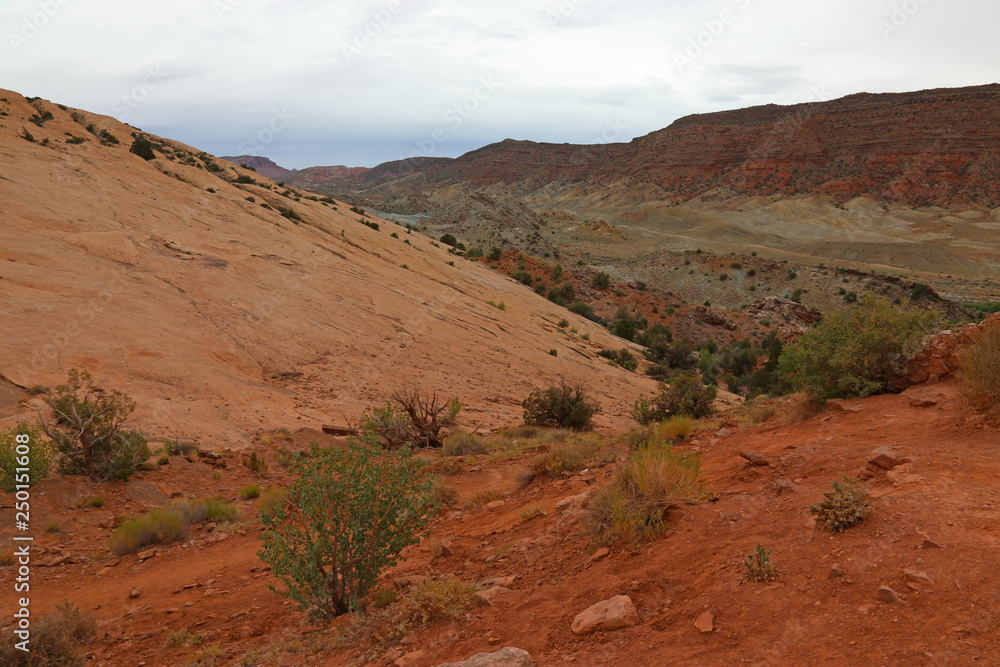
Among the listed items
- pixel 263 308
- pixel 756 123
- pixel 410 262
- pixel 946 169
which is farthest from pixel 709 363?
pixel 756 123

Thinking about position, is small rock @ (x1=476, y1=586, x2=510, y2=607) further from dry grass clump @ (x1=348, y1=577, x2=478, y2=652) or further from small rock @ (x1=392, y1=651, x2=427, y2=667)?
small rock @ (x1=392, y1=651, x2=427, y2=667)

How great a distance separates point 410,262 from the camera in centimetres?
2436

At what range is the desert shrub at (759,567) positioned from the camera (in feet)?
12.9

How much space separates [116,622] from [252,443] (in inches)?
188

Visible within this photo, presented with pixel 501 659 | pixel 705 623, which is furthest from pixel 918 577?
pixel 501 659

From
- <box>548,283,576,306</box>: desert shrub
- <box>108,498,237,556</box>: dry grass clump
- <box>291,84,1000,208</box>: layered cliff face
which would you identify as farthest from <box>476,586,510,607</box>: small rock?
<box>291,84,1000,208</box>: layered cliff face

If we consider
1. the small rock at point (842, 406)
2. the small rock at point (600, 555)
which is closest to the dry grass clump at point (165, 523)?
the small rock at point (600, 555)

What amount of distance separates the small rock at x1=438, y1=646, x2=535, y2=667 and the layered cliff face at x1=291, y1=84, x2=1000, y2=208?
120 m

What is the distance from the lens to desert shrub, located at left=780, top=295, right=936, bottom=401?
27.4 ft

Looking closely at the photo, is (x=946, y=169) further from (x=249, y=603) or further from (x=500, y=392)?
(x=249, y=603)

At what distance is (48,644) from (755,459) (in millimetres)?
6865

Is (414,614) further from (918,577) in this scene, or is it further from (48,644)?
(918,577)

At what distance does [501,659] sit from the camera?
3588 millimetres

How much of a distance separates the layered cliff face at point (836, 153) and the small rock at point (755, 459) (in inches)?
4554
